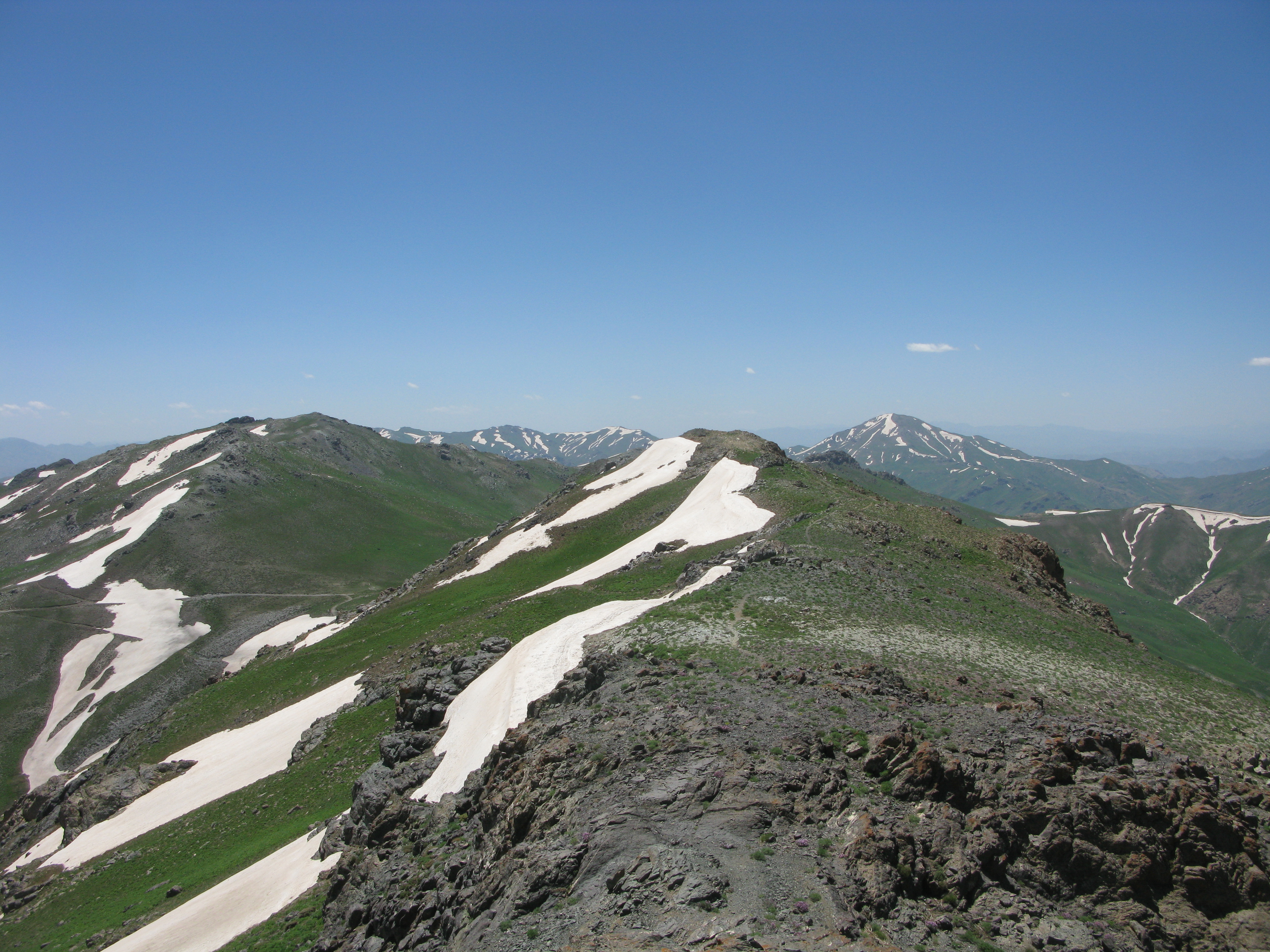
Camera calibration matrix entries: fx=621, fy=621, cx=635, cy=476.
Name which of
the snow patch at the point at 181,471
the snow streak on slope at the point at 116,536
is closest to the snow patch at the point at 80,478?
the snow patch at the point at 181,471

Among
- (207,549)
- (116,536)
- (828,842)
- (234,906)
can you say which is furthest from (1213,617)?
(116,536)

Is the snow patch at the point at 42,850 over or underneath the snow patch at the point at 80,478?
underneath

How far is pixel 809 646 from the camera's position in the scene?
28609 mm

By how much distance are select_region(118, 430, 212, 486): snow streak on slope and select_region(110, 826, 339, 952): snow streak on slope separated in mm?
162218

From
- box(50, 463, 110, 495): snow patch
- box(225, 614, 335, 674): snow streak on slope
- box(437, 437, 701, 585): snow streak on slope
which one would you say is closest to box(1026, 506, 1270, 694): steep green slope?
box(437, 437, 701, 585): snow streak on slope

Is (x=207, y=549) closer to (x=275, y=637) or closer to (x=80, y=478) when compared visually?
(x=275, y=637)

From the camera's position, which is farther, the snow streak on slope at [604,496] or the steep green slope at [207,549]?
the steep green slope at [207,549]

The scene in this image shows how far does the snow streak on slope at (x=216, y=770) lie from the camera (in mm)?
37125

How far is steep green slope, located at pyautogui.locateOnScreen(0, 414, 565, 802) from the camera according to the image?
82750mm

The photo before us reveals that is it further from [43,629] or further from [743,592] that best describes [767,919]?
[43,629]

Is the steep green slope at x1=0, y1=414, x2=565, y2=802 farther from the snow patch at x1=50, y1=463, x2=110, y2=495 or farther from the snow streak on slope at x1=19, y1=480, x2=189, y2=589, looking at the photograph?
the snow streak on slope at x1=19, y1=480, x2=189, y2=589

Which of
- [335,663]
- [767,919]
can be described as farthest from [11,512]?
[767,919]

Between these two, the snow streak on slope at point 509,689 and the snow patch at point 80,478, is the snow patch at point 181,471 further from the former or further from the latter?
the snow streak on slope at point 509,689

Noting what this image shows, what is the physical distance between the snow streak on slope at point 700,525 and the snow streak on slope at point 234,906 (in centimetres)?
2787
